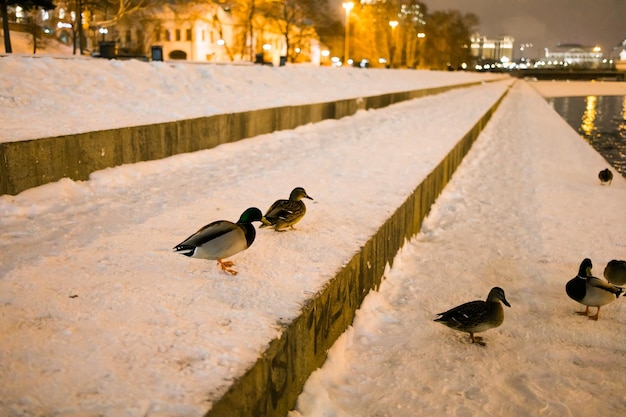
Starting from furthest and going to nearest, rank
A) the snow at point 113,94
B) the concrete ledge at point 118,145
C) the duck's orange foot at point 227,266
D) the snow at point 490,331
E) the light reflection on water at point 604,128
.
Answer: the light reflection on water at point 604,128 → the snow at point 113,94 → the concrete ledge at point 118,145 → the duck's orange foot at point 227,266 → the snow at point 490,331

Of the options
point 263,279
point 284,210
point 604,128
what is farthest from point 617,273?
point 604,128

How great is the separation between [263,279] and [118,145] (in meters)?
4.72

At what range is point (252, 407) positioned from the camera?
294cm

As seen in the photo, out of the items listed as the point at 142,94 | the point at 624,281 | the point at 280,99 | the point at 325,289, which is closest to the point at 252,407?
the point at 325,289

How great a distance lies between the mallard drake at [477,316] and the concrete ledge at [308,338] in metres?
0.83

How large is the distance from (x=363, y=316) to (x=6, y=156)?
4.29 metres

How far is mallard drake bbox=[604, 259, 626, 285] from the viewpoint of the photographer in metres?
5.65

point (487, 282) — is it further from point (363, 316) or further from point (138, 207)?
point (138, 207)

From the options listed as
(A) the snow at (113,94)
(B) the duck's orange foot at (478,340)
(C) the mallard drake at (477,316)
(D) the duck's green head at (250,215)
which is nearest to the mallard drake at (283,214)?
(D) the duck's green head at (250,215)

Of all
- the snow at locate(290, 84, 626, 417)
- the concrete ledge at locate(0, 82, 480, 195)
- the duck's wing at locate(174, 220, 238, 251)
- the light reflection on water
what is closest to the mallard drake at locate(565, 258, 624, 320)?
the snow at locate(290, 84, 626, 417)

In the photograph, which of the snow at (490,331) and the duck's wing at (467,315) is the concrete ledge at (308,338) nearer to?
the snow at (490,331)

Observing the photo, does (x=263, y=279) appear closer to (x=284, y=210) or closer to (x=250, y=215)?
(x=250, y=215)

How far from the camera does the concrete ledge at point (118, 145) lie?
20.6 feet

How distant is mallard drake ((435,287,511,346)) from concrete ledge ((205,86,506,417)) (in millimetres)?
827
